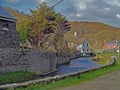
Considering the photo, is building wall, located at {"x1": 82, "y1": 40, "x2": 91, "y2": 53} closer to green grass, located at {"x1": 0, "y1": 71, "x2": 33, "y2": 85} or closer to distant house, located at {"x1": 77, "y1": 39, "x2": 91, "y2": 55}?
distant house, located at {"x1": 77, "y1": 39, "x2": 91, "y2": 55}

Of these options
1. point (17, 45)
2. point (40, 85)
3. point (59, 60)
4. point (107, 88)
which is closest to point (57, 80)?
point (40, 85)

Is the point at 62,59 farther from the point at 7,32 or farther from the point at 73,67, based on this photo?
the point at 7,32

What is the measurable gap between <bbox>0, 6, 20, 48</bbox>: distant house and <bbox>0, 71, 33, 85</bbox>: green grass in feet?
16.7

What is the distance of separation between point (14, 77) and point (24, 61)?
468 cm

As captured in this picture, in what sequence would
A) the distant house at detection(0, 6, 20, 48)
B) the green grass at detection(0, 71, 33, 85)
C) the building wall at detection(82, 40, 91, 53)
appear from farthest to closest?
the building wall at detection(82, 40, 91, 53) < the distant house at detection(0, 6, 20, 48) < the green grass at detection(0, 71, 33, 85)

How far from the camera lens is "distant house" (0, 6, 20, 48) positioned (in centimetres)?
4071

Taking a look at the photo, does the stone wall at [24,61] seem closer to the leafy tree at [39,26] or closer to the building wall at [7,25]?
the building wall at [7,25]

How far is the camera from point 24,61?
3872 cm

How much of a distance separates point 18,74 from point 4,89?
21.7 metres

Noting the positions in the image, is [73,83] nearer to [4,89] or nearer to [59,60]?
[4,89]

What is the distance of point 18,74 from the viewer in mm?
36281

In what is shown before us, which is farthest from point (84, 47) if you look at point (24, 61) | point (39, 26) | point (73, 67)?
point (24, 61)

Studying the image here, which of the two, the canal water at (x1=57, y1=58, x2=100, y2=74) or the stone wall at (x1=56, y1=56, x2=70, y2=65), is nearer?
the canal water at (x1=57, y1=58, x2=100, y2=74)

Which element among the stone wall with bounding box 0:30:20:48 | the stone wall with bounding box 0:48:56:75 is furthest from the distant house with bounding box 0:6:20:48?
the stone wall with bounding box 0:48:56:75
